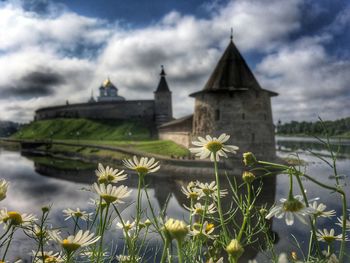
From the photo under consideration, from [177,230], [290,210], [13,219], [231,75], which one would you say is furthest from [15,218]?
[231,75]

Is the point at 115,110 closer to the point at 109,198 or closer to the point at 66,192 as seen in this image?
the point at 66,192

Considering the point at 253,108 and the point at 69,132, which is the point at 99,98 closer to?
the point at 69,132

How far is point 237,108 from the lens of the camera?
20.3 meters

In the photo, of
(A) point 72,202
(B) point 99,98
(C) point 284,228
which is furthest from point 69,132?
(C) point 284,228

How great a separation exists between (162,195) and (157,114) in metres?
35.6

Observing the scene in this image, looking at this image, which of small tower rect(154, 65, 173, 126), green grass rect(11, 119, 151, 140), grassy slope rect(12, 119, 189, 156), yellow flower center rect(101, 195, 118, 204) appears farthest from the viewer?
small tower rect(154, 65, 173, 126)

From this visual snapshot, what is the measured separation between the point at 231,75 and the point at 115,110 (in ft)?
114

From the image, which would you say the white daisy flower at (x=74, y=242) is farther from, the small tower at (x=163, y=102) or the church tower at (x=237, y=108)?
the small tower at (x=163, y=102)

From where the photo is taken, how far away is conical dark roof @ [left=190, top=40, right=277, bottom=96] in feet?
66.8

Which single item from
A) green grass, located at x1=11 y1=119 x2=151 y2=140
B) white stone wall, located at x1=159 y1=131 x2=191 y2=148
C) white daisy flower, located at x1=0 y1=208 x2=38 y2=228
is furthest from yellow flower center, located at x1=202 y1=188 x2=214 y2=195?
green grass, located at x1=11 y1=119 x2=151 y2=140

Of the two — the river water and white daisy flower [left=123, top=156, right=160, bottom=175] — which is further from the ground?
white daisy flower [left=123, top=156, right=160, bottom=175]

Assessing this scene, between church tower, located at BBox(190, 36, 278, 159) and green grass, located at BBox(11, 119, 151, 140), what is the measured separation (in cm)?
2420

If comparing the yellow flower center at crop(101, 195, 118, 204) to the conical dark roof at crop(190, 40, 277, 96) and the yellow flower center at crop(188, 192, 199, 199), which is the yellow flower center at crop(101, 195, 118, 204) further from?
the conical dark roof at crop(190, 40, 277, 96)

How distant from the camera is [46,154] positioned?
123 ft
